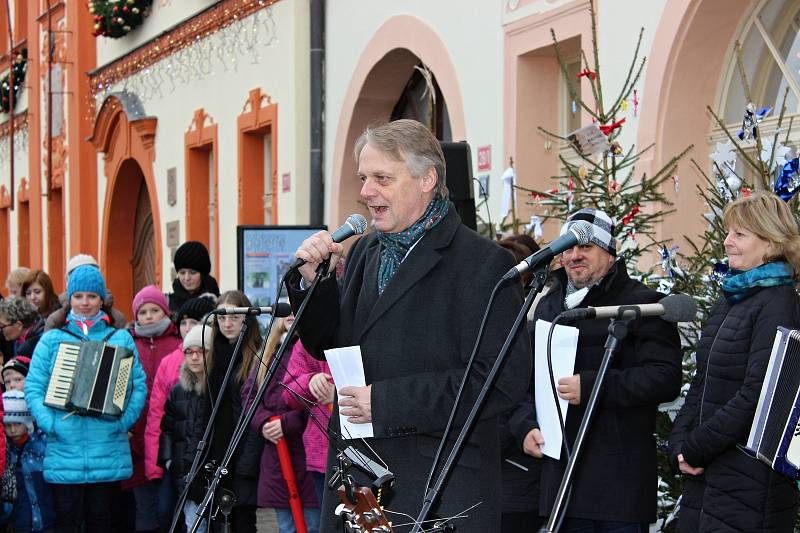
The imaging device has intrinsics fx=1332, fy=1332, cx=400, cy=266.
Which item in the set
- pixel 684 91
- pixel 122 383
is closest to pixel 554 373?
pixel 122 383

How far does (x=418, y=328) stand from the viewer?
3.97m

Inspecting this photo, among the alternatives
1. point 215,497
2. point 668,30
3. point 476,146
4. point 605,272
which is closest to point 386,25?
point 476,146

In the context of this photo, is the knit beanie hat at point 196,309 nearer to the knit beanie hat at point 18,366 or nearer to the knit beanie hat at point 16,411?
the knit beanie hat at point 18,366

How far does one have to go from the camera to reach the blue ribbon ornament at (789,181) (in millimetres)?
5320

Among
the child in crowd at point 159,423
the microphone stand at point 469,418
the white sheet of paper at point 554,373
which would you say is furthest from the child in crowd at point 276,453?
the microphone stand at point 469,418

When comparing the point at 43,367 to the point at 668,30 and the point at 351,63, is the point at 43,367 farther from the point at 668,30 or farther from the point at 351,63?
the point at 351,63

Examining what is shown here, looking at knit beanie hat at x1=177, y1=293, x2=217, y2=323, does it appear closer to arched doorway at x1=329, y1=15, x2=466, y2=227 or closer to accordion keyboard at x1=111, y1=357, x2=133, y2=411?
accordion keyboard at x1=111, y1=357, x2=133, y2=411

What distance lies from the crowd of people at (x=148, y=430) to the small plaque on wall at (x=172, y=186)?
9.88 m

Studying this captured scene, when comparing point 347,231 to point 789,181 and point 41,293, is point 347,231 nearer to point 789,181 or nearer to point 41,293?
point 789,181

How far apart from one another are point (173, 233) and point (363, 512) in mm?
16059

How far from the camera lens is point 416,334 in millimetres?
3975

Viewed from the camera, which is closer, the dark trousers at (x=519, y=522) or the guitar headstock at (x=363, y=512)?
the guitar headstock at (x=363, y=512)

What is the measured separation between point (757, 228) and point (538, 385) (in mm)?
1032

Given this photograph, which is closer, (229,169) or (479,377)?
(479,377)
